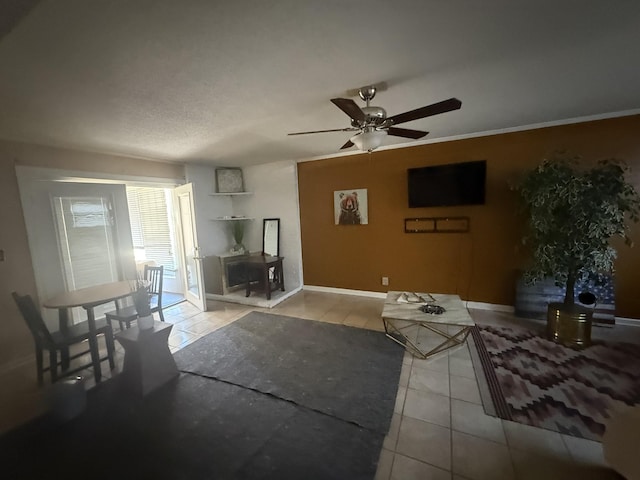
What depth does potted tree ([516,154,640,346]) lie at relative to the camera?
6.98 ft

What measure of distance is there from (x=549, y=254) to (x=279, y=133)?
293 cm

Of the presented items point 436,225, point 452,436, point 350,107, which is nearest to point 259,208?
point 436,225

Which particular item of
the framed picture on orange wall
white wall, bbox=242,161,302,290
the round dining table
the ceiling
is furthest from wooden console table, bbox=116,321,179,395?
the framed picture on orange wall

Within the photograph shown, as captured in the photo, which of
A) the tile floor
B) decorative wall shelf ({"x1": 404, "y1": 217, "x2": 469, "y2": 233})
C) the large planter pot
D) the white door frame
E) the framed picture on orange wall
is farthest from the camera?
the framed picture on orange wall

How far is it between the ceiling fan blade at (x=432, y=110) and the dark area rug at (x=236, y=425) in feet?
6.45

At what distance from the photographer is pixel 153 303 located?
2.31 m

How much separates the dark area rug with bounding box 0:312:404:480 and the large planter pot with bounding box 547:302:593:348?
4.96ft

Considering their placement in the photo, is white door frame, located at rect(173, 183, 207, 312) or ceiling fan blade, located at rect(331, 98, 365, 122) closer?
ceiling fan blade, located at rect(331, 98, 365, 122)

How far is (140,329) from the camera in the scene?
6.07 ft

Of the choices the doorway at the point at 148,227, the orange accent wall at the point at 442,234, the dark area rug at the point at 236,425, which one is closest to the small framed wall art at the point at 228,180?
the doorway at the point at 148,227

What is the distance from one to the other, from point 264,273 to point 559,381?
3.35 metres

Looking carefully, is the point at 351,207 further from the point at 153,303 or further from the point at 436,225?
the point at 153,303

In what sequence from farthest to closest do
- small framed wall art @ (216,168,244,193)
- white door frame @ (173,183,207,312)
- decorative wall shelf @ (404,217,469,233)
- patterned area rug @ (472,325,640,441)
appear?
small framed wall art @ (216,168,244,193)
white door frame @ (173,183,207,312)
decorative wall shelf @ (404,217,469,233)
patterned area rug @ (472,325,640,441)

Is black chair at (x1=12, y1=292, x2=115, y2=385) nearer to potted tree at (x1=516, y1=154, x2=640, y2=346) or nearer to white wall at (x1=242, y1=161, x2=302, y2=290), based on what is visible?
white wall at (x1=242, y1=161, x2=302, y2=290)
